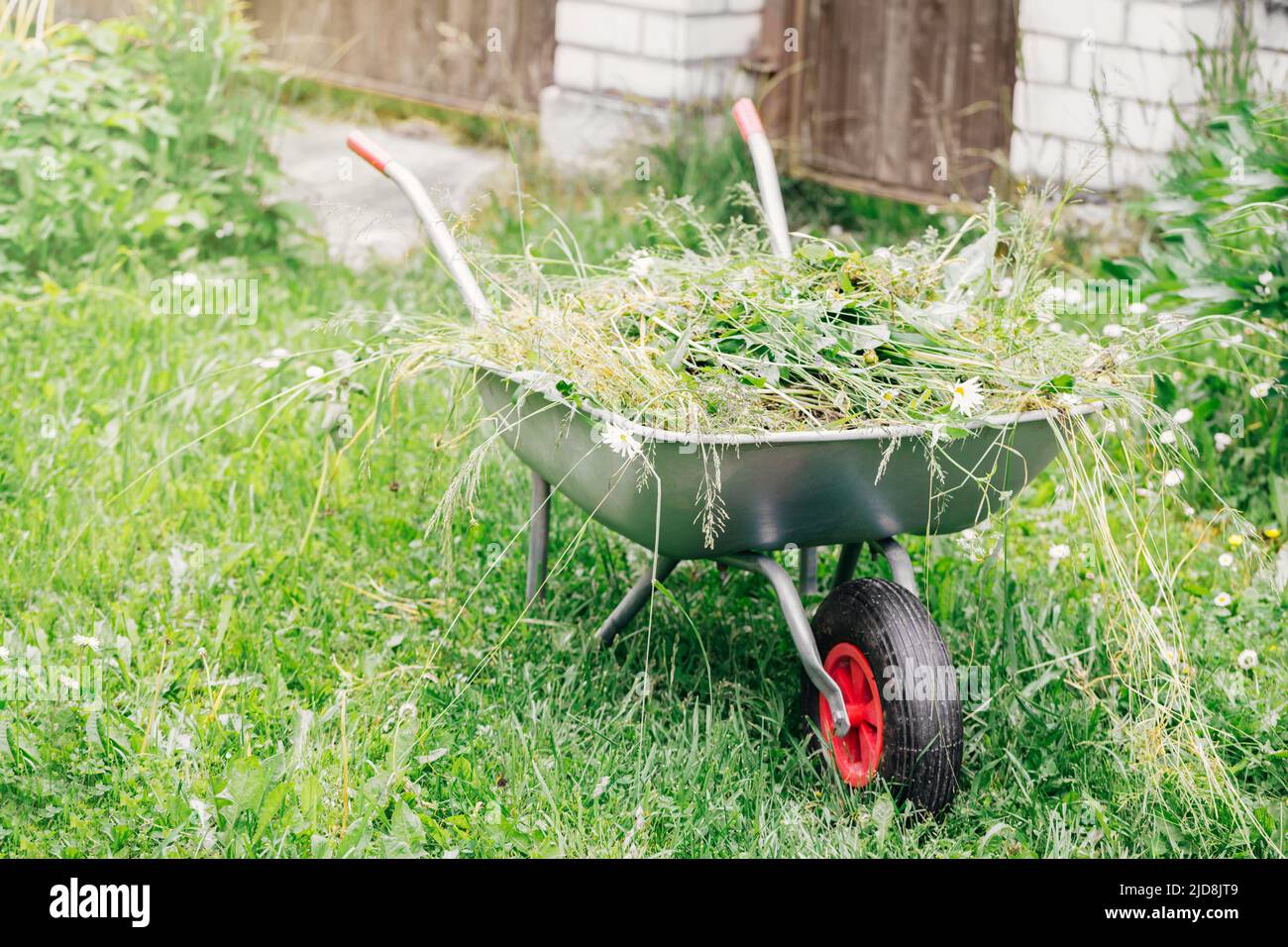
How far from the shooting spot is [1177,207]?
3705 millimetres

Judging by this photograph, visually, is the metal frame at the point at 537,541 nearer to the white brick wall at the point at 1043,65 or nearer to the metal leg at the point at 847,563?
the metal leg at the point at 847,563

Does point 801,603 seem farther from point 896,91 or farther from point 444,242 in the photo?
point 896,91

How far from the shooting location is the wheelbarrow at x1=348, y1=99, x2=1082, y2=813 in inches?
90.8

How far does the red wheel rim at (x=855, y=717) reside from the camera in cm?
247

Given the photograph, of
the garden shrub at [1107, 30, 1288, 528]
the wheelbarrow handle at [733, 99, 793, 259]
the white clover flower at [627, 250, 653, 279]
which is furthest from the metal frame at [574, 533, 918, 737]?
the garden shrub at [1107, 30, 1288, 528]

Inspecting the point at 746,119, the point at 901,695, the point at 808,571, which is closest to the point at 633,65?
the point at 746,119

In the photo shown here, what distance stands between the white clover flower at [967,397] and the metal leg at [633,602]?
648 mm

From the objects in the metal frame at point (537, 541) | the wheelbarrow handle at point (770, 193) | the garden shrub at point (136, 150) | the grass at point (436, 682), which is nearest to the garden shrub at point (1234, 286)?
the grass at point (436, 682)

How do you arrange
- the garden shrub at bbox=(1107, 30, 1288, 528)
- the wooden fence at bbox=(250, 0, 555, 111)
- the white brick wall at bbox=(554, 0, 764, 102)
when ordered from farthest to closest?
Result: the wooden fence at bbox=(250, 0, 555, 111), the white brick wall at bbox=(554, 0, 764, 102), the garden shrub at bbox=(1107, 30, 1288, 528)

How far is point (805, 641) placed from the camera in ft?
8.08

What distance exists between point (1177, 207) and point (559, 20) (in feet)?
10.2

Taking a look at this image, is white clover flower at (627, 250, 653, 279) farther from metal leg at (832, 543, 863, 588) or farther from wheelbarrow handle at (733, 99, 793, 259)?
metal leg at (832, 543, 863, 588)

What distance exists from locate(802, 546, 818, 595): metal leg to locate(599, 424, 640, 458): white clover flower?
2.55 feet
